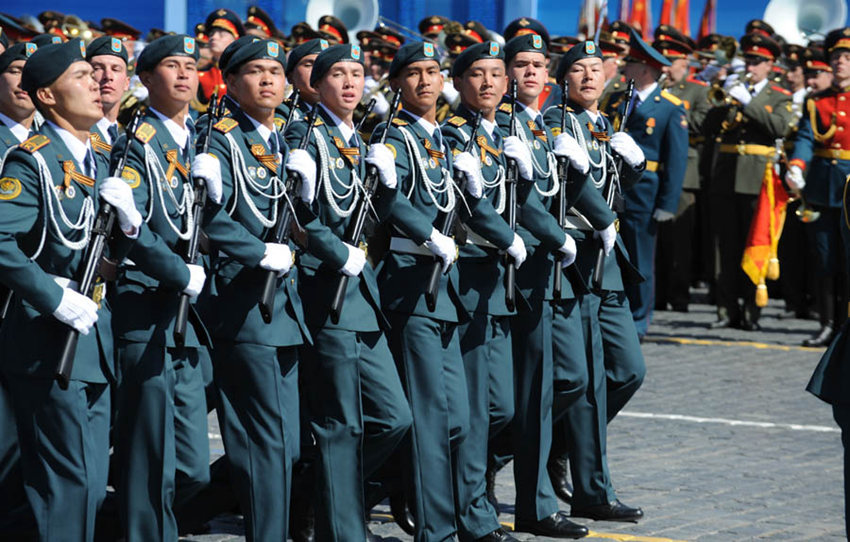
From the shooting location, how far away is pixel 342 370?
20.7 feet

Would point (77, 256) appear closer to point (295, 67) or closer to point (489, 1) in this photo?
point (295, 67)

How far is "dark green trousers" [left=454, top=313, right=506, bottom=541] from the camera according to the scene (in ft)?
22.6

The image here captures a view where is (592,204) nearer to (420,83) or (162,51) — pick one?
(420,83)

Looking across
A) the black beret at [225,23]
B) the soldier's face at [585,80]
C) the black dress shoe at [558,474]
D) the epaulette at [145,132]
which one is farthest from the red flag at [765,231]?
the epaulette at [145,132]

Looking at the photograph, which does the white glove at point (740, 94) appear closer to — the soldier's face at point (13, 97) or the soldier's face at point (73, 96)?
the soldier's face at point (13, 97)

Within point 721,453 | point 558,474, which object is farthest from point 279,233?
point 721,453

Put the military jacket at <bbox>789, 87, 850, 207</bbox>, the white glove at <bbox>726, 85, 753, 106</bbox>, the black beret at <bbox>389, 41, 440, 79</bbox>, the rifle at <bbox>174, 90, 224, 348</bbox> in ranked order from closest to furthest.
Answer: the rifle at <bbox>174, 90, 224, 348</bbox>, the black beret at <bbox>389, 41, 440, 79</bbox>, the military jacket at <bbox>789, 87, 850, 207</bbox>, the white glove at <bbox>726, 85, 753, 106</bbox>

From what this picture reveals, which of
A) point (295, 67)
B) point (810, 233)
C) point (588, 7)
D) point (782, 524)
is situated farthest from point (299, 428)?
point (588, 7)

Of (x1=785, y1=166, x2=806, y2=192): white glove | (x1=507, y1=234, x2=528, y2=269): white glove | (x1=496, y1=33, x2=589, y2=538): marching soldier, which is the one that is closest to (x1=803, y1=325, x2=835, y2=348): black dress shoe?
(x1=785, y1=166, x2=806, y2=192): white glove

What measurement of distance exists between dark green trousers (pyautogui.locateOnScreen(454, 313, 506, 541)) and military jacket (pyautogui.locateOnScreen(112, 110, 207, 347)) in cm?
147

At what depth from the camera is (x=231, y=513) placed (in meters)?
7.48

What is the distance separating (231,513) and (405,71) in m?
2.12

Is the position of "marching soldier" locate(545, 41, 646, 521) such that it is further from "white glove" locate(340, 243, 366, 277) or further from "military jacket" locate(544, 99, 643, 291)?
"white glove" locate(340, 243, 366, 277)

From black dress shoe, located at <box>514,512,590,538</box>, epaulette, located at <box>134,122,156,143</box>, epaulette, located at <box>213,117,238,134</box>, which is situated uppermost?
epaulette, located at <box>213,117,238,134</box>
